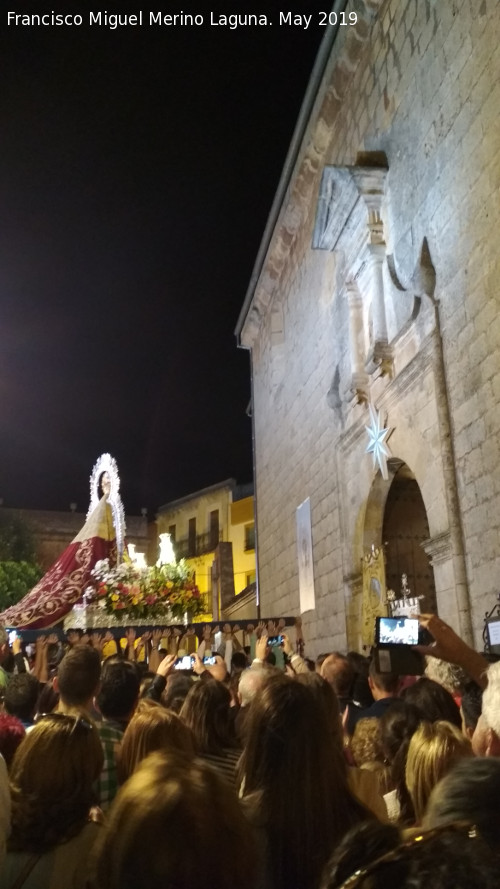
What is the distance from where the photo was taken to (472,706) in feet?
10.3

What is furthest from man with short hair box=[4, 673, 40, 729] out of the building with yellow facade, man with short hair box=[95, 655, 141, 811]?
the building with yellow facade

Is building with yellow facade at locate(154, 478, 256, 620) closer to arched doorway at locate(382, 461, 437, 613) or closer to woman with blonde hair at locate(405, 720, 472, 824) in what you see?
arched doorway at locate(382, 461, 437, 613)

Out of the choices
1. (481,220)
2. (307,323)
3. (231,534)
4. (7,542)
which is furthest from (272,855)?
(7,542)

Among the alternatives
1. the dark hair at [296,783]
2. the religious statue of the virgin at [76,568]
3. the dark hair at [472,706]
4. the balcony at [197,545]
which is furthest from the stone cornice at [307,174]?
the balcony at [197,545]

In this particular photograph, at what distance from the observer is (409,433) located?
27.7ft

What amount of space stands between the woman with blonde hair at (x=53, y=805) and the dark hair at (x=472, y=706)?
1674mm

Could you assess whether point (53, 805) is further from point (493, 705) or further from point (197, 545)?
point (197, 545)

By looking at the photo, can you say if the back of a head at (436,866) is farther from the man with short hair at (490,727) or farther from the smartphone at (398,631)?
the smartphone at (398,631)

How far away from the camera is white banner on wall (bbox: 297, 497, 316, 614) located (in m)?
12.8

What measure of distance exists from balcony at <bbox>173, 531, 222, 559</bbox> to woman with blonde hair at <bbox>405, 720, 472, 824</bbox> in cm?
3160

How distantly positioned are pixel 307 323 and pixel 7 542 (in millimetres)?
27054

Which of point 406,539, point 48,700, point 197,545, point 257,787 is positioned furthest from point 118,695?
point 197,545

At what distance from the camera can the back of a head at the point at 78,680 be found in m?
3.50

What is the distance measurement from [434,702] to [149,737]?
3.95ft
